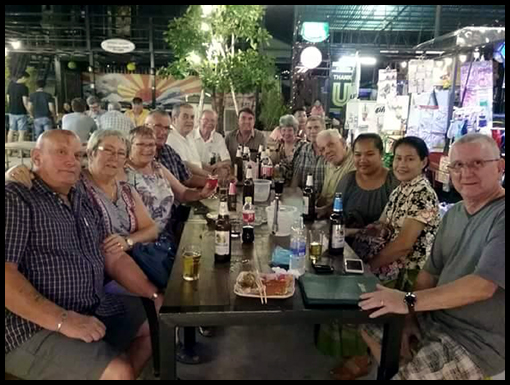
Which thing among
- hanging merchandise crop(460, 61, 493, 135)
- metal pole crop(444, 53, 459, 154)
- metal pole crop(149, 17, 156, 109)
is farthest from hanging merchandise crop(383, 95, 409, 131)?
metal pole crop(149, 17, 156, 109)

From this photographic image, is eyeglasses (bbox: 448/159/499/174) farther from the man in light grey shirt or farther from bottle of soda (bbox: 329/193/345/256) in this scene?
the man in light grey shirt

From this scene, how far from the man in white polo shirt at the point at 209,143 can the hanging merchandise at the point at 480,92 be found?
2.58m

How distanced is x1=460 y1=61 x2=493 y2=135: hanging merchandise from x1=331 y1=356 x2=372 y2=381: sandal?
2870mm

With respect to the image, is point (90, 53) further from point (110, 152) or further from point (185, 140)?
point (110, 152)

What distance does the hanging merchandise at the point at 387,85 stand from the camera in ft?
23.7

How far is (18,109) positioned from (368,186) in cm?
854

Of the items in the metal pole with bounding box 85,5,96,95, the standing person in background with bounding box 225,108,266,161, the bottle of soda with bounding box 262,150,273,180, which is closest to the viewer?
the bottle of soda with bounding box 262,150,273,180

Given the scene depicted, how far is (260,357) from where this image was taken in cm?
258

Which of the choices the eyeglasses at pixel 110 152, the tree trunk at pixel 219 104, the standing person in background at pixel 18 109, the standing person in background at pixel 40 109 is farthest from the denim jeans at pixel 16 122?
the eyeglasses at pixel 110 152

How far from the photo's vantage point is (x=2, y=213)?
1.59m

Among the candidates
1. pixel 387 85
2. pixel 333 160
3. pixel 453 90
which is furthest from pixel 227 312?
pixel 387 85

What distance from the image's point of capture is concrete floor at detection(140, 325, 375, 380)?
7.94ft

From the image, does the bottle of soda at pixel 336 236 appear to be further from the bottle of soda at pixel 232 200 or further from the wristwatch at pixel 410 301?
the bottle of soda at pixel 232 200

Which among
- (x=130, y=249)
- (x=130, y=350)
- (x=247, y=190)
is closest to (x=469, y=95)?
(x=247, y=190)
